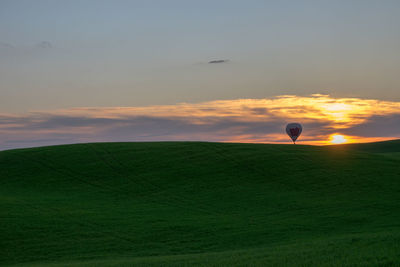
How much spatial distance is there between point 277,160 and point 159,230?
2112 centimetres

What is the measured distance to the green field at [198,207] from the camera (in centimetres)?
1694

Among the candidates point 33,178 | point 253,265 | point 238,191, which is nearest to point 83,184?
point 33,178

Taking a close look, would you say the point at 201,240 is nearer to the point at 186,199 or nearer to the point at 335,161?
the point at 186,199

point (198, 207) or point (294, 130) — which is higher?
point (294, 130)

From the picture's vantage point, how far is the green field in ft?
55.6

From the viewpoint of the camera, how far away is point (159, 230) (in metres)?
22.8

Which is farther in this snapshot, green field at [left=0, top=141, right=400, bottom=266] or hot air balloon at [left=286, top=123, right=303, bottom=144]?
hot air balloon at [left=286, top=123, right=303, bottom=144]

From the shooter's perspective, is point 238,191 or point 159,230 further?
point 238,191

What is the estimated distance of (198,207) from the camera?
28219 mm

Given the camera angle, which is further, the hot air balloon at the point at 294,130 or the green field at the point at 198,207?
the hot air balloon at the point at 294,130

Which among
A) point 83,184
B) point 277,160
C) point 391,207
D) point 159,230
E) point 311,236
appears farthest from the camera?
point 277,160

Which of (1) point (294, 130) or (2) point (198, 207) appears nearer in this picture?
(2) point (198, 207)

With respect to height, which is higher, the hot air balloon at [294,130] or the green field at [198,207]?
the hot air balloon at [294,130]

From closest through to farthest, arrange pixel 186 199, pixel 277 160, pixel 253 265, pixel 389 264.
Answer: pixel 389 264, pixel 253 265, pixel 186 199, pixel 277 160
